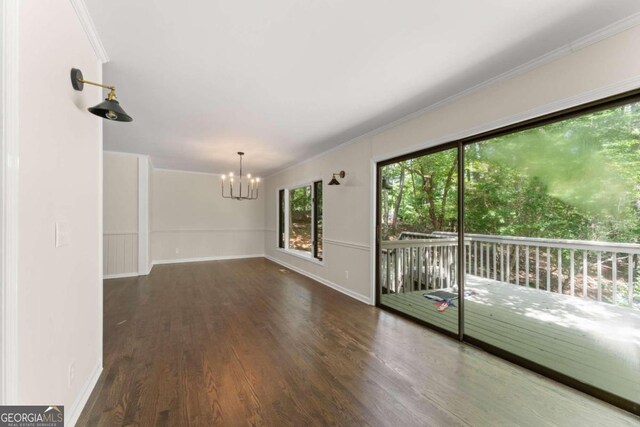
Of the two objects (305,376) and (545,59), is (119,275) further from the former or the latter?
(545,59)

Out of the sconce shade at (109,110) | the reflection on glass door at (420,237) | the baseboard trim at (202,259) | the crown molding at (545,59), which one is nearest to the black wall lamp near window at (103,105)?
the sconce shade at (109,110)

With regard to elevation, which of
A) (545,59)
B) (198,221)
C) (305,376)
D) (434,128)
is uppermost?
(545,59)

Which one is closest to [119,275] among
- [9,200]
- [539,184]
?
[9,200]

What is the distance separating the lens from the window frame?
18.2 ft

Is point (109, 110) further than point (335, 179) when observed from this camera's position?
No

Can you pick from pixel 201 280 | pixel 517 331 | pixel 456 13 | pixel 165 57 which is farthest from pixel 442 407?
pixel 201 280

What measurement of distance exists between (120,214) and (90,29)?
447 centimetres

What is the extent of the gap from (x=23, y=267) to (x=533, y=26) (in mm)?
3030

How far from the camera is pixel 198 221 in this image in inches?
287

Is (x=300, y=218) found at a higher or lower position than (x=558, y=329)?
higher

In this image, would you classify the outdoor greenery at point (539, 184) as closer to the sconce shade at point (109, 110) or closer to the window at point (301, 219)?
the window at point (301, 219)

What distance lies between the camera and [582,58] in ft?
6.20

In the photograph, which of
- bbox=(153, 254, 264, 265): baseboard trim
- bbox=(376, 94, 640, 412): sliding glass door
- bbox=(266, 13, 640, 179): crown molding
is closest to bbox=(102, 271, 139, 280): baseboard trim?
bbox=(153, 254, 264, 265): baseboard trim

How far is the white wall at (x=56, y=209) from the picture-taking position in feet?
3.53
